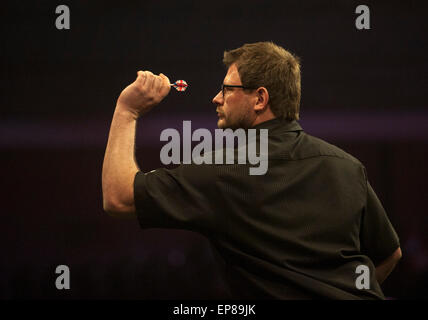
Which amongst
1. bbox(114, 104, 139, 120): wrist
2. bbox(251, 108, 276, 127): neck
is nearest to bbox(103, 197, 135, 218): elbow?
bbox(114, 104, 139, 120): wrist

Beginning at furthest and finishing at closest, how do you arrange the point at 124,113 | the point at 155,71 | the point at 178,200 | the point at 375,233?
1. the point at 155,71
2. the point at 375,233
3. the point at 124,113
4. the point at 178,200

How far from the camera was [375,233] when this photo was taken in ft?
4.55

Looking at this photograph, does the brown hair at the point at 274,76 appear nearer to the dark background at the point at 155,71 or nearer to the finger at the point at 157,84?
the finger at the point at 157,84

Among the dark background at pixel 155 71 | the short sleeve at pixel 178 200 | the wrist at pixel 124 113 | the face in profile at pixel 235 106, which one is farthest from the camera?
the dark background at pixel 155 71

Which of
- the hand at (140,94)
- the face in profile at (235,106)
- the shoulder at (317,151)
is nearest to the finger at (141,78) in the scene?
the hand at (140,94)

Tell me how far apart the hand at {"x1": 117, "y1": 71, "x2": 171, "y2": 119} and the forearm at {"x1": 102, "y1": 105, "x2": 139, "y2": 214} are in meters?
0.06

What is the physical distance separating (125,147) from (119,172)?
0.07 m

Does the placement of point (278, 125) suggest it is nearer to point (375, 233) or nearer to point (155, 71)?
point (375, 233)

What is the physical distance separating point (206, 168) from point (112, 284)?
241 centimetres

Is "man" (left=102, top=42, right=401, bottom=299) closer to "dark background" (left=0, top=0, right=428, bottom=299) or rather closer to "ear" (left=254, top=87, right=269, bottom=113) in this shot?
"ear" (left=254, top=87, right=269, bottom=113)

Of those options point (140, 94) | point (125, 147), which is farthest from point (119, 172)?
point (140, 94)

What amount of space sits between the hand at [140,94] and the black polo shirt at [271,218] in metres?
0.20

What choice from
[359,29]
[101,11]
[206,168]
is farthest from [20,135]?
[206,168]

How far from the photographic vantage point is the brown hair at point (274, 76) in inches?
53.9
